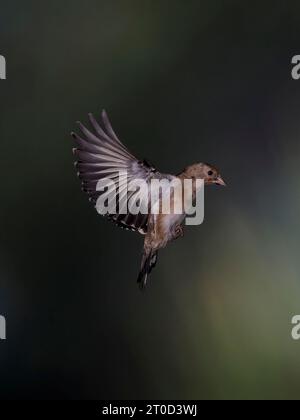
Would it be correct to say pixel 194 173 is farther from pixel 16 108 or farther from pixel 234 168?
pixel 16 108

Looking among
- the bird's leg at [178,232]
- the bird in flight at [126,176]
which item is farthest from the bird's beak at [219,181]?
the bird's leg at [178,232]

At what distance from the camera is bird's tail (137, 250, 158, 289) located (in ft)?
3.88

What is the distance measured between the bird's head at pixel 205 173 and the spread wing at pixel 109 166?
80mm

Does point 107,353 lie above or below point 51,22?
below

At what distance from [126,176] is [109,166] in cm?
4

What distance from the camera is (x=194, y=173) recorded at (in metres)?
1.10

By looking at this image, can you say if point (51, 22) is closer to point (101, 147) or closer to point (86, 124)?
point (86, 124)

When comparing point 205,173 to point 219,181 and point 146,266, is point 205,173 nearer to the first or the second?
point 219,181

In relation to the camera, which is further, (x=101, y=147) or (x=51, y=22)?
(x=51, y=22)

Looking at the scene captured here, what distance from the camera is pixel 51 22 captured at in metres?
1.22
